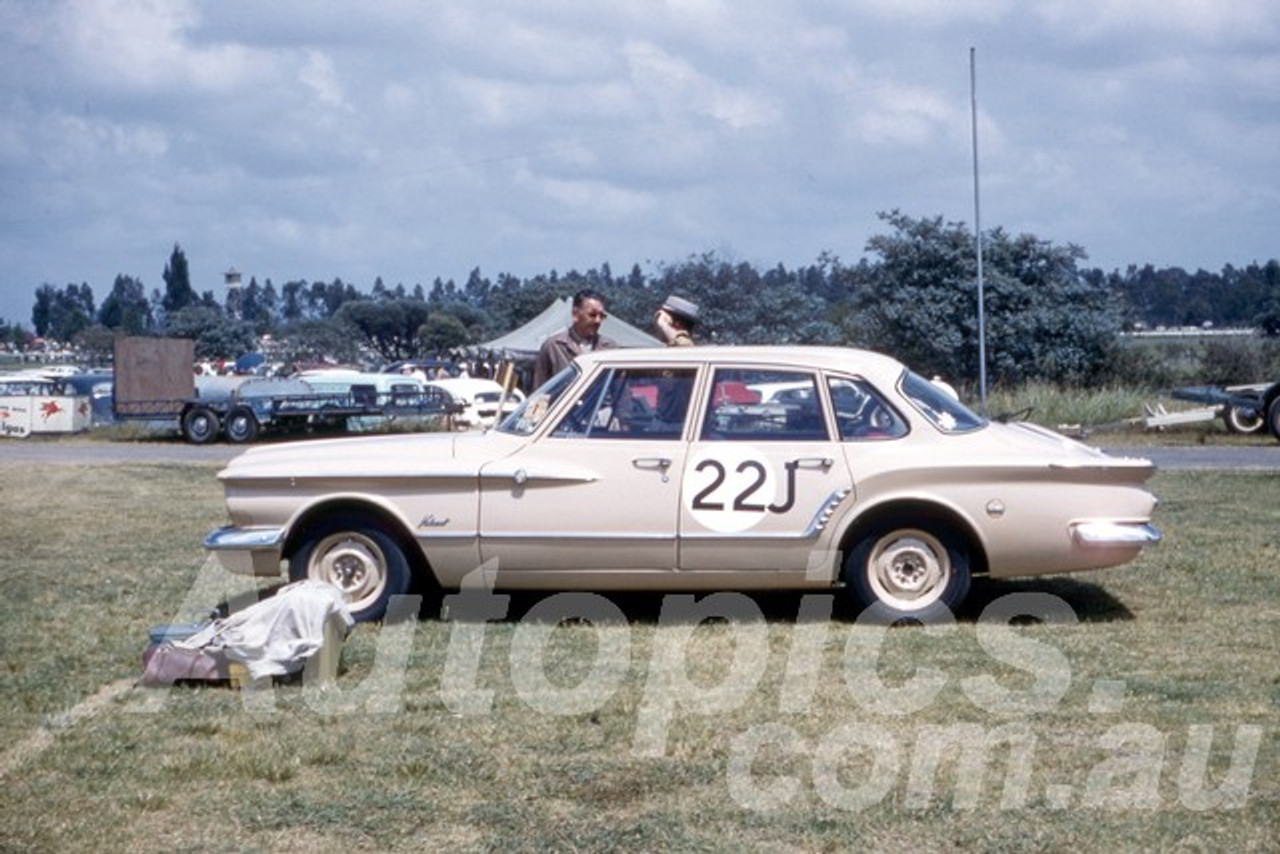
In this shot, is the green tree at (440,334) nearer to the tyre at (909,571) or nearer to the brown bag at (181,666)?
the tyre at (909,571)

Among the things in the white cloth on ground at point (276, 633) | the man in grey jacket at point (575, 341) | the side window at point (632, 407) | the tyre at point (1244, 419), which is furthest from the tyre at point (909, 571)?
the tyre at point (1244, 419)

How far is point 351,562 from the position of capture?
26.9 feet

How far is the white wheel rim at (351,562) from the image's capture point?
8.18 meters

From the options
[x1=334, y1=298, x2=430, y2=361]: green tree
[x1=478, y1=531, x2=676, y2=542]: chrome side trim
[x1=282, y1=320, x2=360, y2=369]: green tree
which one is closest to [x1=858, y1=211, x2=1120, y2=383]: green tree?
[x1=478, y1=531, x2=676, y2=542]: chrome side trim

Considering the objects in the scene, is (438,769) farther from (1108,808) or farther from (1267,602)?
(1267,602)

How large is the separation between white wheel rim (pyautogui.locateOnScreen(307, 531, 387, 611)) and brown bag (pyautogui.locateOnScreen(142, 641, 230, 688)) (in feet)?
4.52

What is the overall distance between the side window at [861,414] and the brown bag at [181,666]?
3.17 meters

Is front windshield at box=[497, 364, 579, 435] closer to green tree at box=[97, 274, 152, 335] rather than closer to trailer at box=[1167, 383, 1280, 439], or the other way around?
trailer at box=[1167, 383, 1280, 439]

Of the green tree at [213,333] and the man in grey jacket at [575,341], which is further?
the green tree at [213,333]

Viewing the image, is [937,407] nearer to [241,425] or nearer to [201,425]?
[241,425]

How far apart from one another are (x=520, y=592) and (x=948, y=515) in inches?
92.5

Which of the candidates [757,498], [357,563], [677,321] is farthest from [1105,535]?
[357,563]

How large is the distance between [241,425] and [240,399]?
21.7 inches

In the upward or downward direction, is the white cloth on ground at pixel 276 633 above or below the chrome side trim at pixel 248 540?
below
